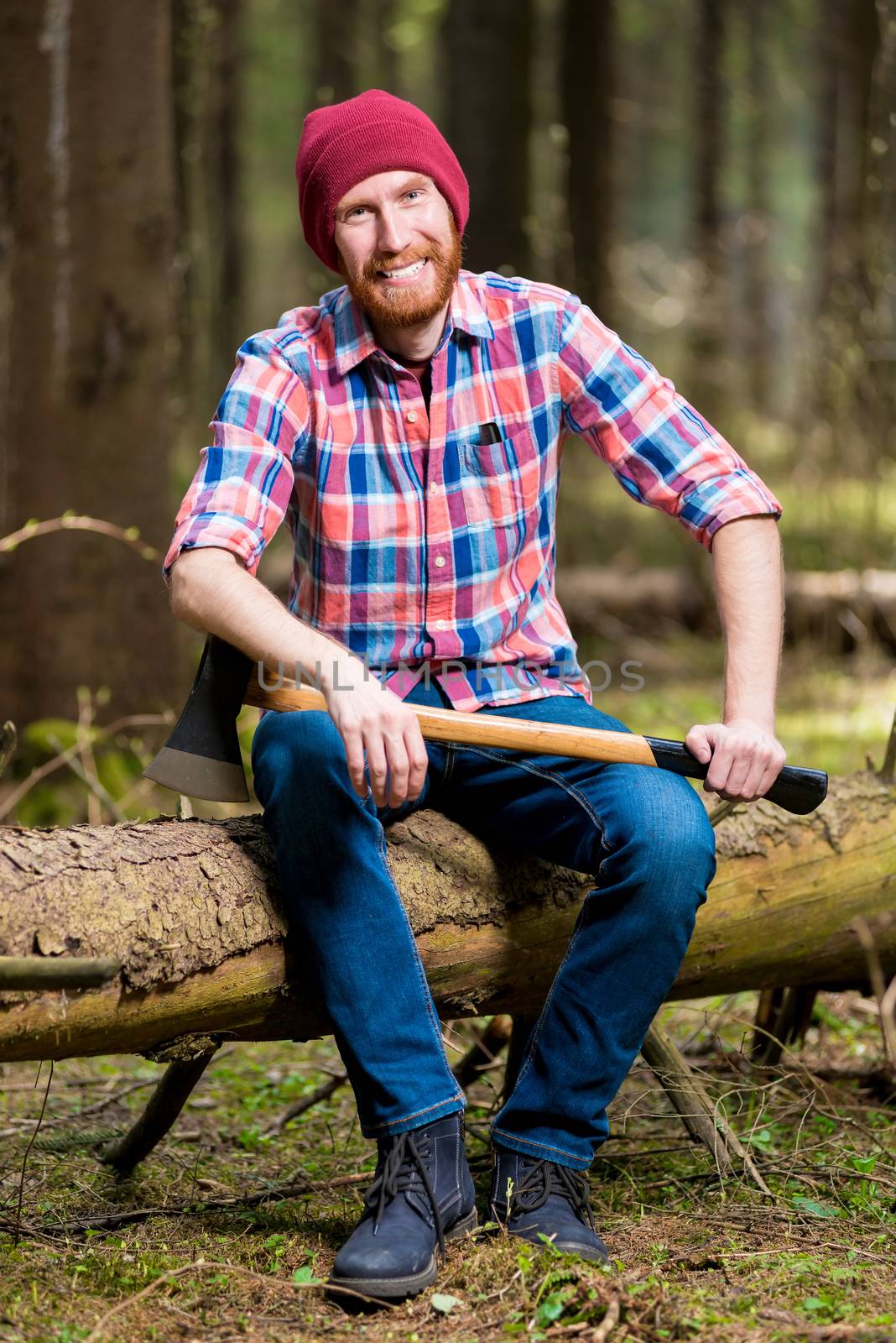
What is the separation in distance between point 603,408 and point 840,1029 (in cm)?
213

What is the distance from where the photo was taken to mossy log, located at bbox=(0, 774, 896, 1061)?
2.28m

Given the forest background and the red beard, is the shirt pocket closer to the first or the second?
the red beard

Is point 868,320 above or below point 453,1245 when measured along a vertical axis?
above

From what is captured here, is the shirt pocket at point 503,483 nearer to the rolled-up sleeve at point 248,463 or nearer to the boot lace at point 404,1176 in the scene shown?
the rolled-up sleeve at point 248,463

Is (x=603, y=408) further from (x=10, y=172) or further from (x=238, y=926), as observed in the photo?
(x=10, y=172)

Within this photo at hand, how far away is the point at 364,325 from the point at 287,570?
5.92 m

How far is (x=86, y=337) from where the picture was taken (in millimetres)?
5133

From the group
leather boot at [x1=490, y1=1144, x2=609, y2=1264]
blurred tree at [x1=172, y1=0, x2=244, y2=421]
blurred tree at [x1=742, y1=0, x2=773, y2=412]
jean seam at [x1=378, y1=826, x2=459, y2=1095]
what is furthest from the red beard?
blurred tree at [x1=742, y1=0, x2=773, y2=412]

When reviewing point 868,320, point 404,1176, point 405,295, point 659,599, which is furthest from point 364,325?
point 659,599

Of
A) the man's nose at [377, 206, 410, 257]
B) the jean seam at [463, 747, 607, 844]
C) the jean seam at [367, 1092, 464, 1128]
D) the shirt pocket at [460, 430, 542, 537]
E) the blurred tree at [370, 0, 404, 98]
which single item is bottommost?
the jean seam at [367, 1092, 464, 1128]

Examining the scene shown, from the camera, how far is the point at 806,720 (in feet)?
20.5

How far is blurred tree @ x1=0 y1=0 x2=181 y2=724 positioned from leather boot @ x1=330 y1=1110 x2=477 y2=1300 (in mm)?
3218

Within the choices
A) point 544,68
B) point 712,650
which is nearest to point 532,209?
point 712,650

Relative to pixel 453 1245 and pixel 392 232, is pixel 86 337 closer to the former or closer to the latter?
pixel 392 232
